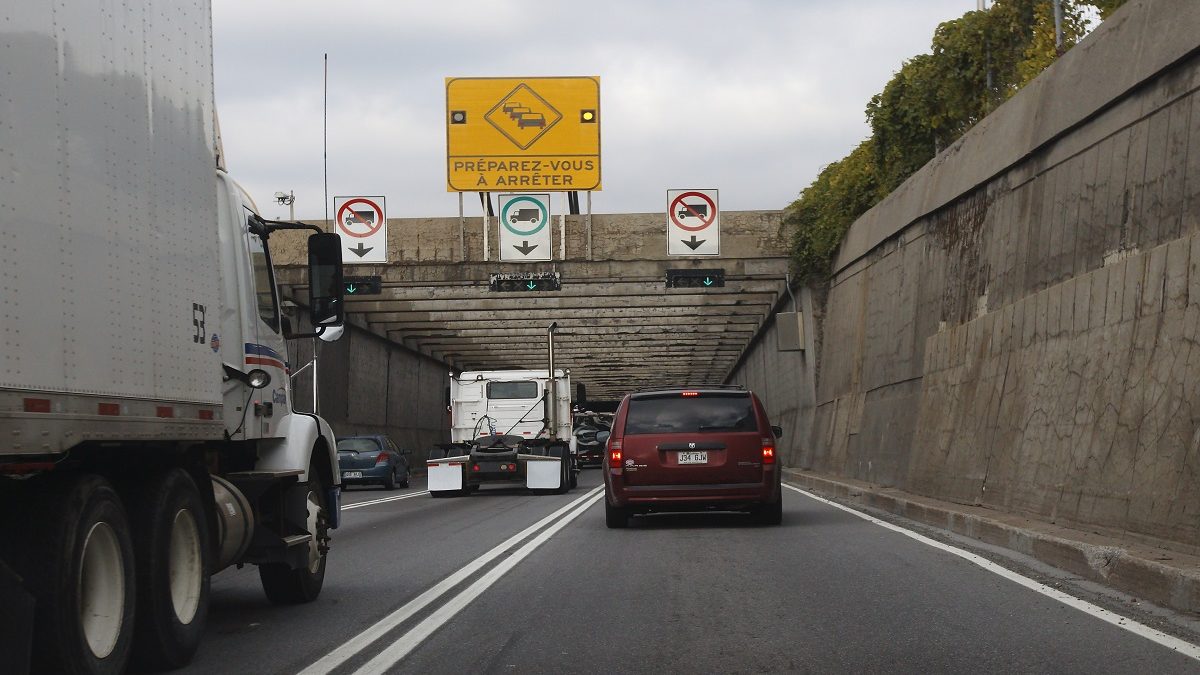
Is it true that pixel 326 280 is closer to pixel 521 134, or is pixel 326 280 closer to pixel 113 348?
pixel 113 348

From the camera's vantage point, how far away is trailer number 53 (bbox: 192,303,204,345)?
7199 millimetres

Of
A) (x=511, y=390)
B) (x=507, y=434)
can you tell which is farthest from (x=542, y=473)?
(x=511, y=390)

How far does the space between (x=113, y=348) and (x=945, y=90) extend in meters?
22.5

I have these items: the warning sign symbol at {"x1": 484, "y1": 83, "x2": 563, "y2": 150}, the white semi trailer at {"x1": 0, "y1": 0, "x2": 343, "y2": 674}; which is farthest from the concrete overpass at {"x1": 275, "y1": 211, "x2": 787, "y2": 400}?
the white semi trailer at {"x1": 0, "y1": 0, "x2": 343, "y2": 674}

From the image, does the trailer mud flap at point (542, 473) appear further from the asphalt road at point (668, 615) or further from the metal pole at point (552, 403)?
the asphalt road at point (668, 615)

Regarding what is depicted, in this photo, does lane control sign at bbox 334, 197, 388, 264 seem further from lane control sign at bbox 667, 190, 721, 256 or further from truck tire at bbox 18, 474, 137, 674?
truck tire at bbox 18, 474, 137, 674

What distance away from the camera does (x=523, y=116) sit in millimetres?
35594

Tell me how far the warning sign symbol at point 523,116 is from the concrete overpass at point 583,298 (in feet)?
7.39

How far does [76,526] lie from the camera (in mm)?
5680

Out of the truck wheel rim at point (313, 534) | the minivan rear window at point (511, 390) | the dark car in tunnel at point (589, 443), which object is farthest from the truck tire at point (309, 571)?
the dark car in tunnel at point (589, 443)

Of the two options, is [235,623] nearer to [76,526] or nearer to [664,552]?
[76,526]

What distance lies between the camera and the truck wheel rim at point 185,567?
706 centimetres

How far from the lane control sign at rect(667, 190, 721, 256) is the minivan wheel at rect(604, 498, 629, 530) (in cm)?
1815

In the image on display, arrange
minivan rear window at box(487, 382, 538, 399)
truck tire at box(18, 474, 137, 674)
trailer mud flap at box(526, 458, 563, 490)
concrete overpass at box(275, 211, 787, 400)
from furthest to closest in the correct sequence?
concrete overpass at box(275, 211, 787, 400)
minivan rear window at box(487, 382, 538, 399)
trailer mud flap at box(526, 458, 563, 490)
truck tire at box(18, 474, 137, 674)
